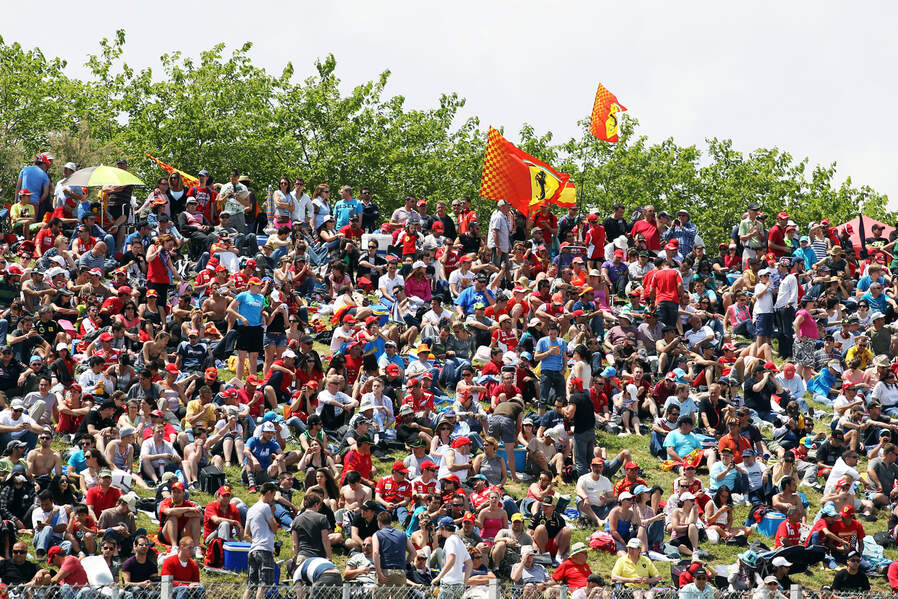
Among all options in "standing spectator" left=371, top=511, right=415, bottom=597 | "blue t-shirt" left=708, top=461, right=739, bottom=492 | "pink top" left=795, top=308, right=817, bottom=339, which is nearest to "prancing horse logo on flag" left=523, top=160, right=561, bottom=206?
"pink top" left=795, top=308, right=817, bottom=339

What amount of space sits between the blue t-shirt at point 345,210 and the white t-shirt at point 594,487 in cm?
1028

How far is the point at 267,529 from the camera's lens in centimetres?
1379

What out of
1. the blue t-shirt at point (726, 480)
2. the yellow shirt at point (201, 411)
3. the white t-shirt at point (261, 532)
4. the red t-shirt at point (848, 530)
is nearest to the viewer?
the white t-shirt at point (261, 532)

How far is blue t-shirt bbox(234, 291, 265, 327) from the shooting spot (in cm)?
1939

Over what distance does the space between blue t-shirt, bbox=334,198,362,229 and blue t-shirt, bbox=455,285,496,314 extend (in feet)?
14.0

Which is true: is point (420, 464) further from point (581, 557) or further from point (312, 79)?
point (312, 79)

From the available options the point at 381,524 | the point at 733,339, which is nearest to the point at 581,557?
the point at 381,524

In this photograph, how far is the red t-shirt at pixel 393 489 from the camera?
52.4ft

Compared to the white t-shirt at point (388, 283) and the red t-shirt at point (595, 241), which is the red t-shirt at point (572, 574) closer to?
the white t-shirt at point (388, 283)

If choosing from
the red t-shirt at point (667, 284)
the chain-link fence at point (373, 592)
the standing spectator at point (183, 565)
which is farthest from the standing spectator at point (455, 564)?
the red t-shirt at point (667, 284)

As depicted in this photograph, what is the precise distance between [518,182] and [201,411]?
10.9 metres

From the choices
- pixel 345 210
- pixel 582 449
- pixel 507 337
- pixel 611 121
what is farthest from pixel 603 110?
pixel 582 449

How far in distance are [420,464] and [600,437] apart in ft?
12.1

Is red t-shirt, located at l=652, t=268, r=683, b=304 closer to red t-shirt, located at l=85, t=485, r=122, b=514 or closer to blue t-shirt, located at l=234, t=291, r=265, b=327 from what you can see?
blue t-shirt, located at l=234, t=291, r=265, b=327
